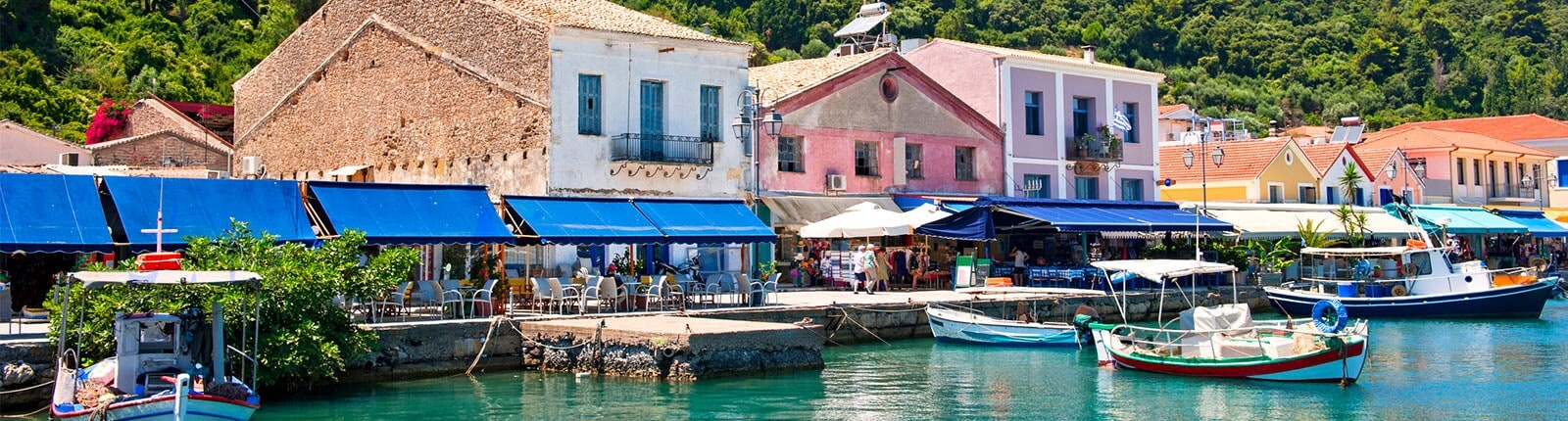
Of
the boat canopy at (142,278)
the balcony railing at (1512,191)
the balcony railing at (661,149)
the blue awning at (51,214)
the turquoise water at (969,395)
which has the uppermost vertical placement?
the balcony railing at (1512,191)

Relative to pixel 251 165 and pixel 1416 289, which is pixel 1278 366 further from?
pixel 251 165

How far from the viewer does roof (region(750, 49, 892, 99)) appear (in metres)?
34.6

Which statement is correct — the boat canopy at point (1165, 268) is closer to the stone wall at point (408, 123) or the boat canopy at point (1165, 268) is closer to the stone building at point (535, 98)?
the stone building at point (535, 98)

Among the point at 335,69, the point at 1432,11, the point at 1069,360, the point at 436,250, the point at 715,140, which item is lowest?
the point at 1069,360

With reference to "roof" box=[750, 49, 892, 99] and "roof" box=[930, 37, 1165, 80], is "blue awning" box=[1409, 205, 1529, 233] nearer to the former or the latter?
"roof" box=[930, 37, 1165, 80]

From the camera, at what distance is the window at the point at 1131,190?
41.8 metres

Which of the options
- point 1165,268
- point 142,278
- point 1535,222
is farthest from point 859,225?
point 1535,222

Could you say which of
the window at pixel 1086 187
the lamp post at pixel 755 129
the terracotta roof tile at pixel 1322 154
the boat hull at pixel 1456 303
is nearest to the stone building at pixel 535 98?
the lamp post at pixel 755 129

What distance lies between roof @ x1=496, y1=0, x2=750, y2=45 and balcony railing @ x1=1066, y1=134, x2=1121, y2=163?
13.2 metres

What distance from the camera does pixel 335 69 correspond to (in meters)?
35.7

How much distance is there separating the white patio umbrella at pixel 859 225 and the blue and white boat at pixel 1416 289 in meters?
11.4

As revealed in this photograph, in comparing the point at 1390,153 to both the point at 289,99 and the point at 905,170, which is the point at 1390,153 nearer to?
the point at 905,170

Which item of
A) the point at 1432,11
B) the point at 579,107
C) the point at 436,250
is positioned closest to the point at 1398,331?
the point at 579,107

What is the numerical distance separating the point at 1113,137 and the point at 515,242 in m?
21.8
